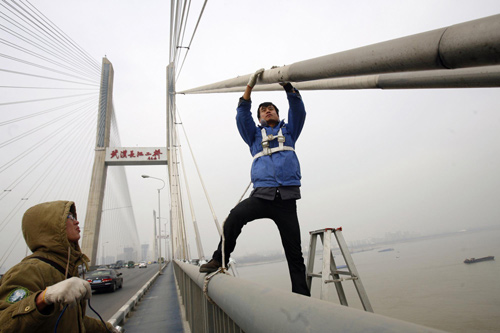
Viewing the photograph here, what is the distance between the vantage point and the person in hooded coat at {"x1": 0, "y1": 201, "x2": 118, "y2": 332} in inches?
48.5

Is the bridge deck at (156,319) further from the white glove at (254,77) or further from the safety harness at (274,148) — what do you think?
the white glove at (254,77)

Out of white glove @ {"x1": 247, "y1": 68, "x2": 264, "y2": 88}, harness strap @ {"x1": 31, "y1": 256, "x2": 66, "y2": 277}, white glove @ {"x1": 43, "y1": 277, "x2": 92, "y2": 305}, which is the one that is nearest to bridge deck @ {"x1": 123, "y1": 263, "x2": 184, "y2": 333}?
harness strap @ {"x1": 31, "y1": 256, "x2": 66, "y2": 277}

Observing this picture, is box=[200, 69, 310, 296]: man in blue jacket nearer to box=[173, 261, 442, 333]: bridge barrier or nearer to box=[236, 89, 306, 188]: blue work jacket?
box=[236, 89, 306, 188]: blue work jacket

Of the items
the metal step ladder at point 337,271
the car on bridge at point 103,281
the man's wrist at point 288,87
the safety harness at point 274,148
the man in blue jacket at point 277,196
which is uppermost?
the man's wrist at point 288,87

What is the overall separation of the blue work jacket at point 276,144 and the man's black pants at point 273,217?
0.44 feet

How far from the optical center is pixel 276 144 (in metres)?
2.14

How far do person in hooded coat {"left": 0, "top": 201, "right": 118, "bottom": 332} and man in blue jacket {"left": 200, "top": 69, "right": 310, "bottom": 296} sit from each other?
74 cm

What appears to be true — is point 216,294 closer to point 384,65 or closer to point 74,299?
point 74,299

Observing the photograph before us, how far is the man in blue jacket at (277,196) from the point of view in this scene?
198 centimetres

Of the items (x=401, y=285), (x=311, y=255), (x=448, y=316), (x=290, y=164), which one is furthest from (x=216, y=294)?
(x=401, y=285)

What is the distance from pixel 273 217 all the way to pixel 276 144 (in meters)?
0.51

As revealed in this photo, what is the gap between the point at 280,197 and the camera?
2.02 m

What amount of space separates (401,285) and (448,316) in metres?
7.24

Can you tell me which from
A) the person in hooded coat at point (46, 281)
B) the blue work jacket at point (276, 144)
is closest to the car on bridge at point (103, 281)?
the person in hooded coat at point (46, 281)
